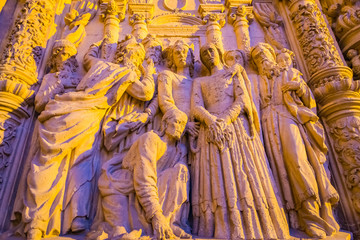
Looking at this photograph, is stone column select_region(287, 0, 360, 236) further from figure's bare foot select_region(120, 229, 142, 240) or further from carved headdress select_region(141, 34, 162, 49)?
carved headdress select_region(141, 34, 162, 49)

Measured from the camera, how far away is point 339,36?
5.92 metres

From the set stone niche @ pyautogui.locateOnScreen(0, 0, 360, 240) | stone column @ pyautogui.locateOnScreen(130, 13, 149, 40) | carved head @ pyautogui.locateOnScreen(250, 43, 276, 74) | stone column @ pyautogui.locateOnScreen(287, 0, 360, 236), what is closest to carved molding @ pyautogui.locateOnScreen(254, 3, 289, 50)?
stone niche @ pyautogui.locateOnScreen(0, 0, 360, 240)

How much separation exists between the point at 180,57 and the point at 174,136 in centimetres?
164

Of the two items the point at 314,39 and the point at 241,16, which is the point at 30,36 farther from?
the point at 314,39

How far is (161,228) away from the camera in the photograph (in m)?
2.79

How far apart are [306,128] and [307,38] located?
2.07m

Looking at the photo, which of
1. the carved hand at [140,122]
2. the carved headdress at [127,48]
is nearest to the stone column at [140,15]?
the carved headdress at [127,48]

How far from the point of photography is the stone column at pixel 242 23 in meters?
5.31

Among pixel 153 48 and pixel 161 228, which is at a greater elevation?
pixel 153 48

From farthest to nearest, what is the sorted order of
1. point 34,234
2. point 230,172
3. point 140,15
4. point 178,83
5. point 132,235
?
point 140,15
point 178,83
point 230,172
point 34,234
point 132,235

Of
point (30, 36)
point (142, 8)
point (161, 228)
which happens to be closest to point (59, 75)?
point (30, 36)

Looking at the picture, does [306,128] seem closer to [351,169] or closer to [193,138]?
[351,169]

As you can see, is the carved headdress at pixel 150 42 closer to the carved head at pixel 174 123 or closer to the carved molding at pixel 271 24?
the carved head at pixel 174 123

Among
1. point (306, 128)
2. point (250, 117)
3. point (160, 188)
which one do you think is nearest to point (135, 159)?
point (160, 188)
